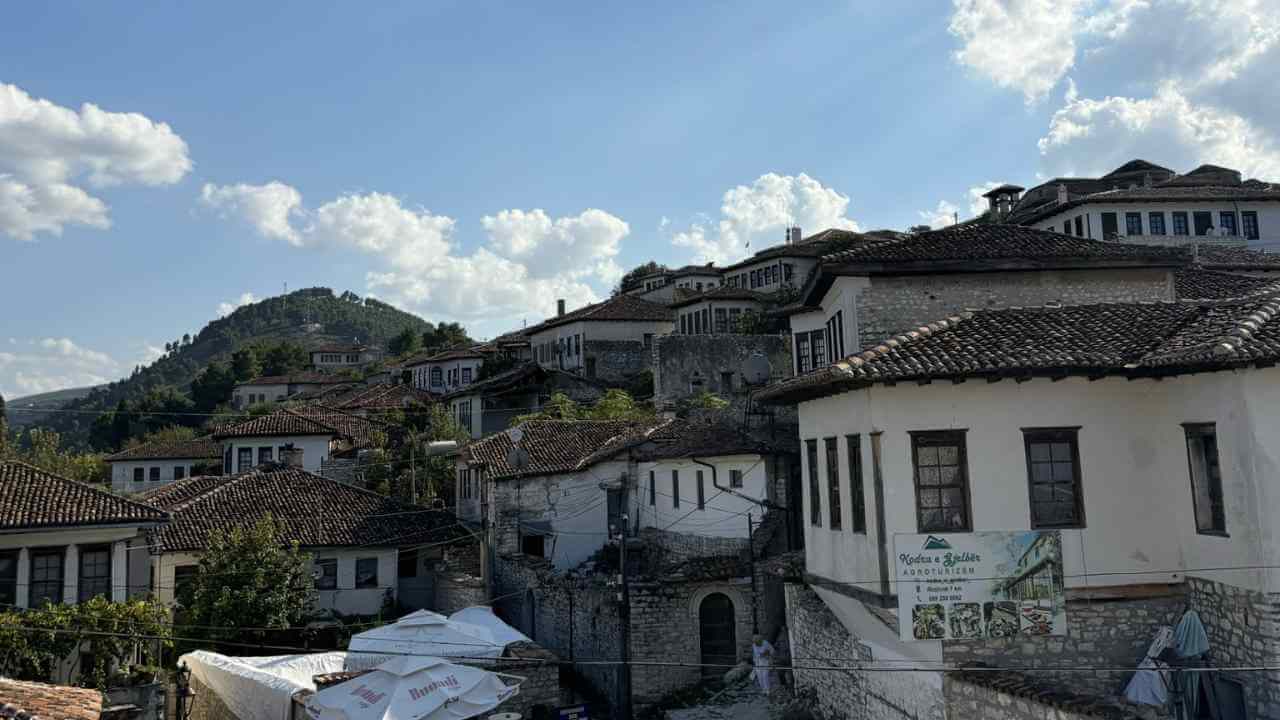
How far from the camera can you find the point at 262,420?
1965 inches

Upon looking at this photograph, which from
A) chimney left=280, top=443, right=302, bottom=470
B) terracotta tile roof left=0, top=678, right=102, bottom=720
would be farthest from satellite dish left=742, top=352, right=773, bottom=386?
chimney left=280, top=443, right=302, bottom=470

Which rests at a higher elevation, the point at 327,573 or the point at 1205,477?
the point at 1205,477

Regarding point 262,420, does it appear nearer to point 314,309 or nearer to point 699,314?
point 699,314

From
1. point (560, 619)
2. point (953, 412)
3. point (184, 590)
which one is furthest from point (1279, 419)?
point (184, 590)

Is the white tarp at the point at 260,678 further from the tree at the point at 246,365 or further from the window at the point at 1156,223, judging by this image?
the tree at the point at 246,365

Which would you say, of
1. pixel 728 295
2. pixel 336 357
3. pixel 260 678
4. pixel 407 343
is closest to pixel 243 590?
pixel 260 678

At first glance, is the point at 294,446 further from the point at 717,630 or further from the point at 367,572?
the point at 717,630

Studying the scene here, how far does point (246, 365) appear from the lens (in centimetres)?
10494

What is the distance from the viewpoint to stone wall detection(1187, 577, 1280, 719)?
11.2m

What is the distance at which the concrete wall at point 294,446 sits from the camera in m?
48.1

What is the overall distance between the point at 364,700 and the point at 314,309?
174837 millimetres

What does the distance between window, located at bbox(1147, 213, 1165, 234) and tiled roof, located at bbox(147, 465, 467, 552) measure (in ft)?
121

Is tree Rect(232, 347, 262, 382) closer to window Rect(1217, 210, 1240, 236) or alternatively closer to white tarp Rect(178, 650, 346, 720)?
window Rect(1217, 210, 1240, 236)

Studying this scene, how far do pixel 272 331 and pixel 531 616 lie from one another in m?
159
